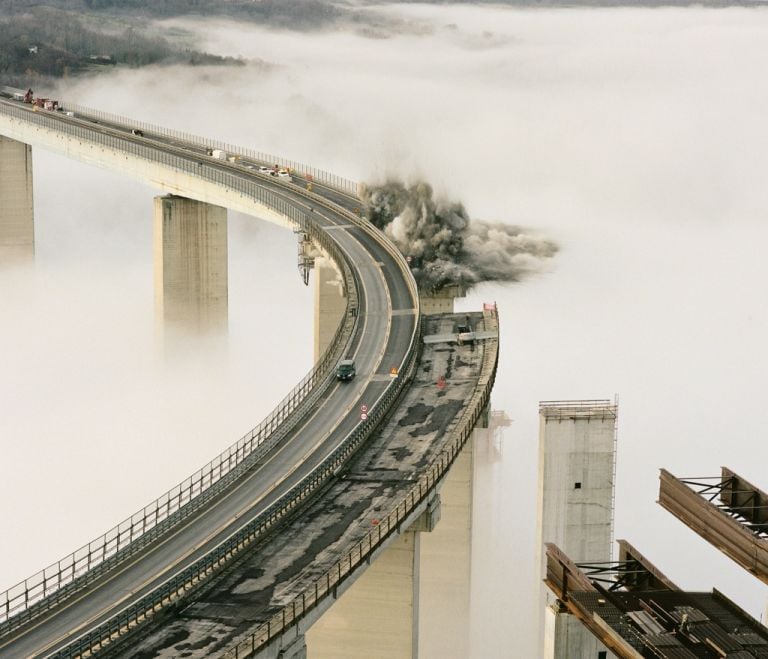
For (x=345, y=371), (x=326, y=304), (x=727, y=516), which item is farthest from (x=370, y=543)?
(x=326, y=304)

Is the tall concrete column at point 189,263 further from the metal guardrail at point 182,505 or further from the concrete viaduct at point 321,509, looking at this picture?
the metal guardrail at point 182,505

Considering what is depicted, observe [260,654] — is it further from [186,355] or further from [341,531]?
[186,355]

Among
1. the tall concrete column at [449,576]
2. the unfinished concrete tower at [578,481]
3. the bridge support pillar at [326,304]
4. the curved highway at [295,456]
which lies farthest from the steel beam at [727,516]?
the bridge support pillar at [326,304]

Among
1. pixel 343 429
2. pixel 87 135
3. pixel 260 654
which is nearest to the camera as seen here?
pixel 260 654

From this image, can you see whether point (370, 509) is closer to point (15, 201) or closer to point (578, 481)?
point (578, 481)

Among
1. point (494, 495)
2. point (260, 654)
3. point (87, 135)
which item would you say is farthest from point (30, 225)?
point (260, 654)

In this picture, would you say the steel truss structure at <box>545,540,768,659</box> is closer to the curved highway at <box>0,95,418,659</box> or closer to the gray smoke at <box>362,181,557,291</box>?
the curved highway at <box>0,95,418,659</box>

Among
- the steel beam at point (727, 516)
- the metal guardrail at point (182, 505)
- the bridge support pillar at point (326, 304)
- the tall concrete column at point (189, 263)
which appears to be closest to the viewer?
the steel beam at point (727, 516)
